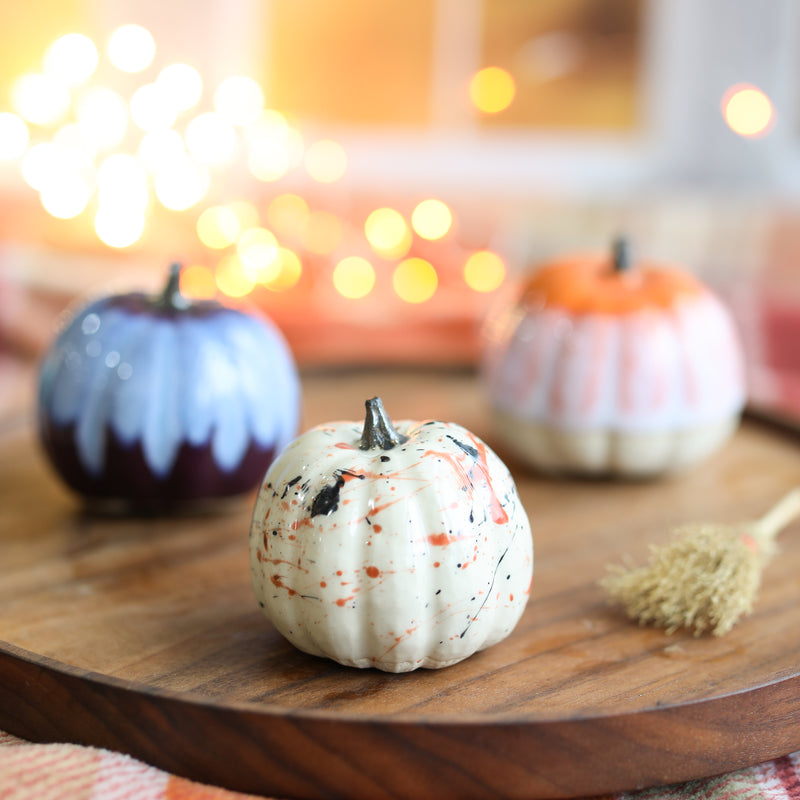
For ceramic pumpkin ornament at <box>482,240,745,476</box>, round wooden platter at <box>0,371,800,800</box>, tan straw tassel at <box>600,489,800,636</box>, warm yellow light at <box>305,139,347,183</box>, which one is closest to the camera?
round wooden platter at <box>0,371,800,800</box>

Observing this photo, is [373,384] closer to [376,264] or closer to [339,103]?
[376,264]

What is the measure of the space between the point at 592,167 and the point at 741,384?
1748 mm

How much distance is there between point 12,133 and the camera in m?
2.23

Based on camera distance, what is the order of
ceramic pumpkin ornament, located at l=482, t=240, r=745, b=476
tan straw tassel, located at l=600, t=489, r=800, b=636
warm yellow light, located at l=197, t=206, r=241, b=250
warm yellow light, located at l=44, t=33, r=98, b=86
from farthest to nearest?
warm yellow light, located at l=197, t=206, r=241, b=250 → warm yellow light, located at l=44, t=33, r=98, b=86 → ceramic pumpkin ornament, located at l=482, t=240, r=745, b=476 → tan straw tassel, located at l=600, t=489, r=800, b=636

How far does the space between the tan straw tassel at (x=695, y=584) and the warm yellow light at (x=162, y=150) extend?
1919 mm

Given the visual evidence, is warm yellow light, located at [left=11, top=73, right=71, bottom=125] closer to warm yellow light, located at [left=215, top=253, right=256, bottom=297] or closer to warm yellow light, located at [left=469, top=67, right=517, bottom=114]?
warm yellow light, located at [left=215, top=253, right=256, bottom=297]

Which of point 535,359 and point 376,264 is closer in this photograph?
point 535,359

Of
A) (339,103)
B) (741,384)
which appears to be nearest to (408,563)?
(741,384)

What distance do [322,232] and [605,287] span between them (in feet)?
5.97

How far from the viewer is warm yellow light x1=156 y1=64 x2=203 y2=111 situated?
2164 mm

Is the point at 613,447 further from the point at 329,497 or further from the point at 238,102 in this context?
the point at 238,102

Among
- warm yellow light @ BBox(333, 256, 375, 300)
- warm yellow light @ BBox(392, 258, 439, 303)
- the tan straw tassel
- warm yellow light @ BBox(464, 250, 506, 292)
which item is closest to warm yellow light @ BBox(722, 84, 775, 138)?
warm yellow light @ BBox(464, 250, 506, 292)

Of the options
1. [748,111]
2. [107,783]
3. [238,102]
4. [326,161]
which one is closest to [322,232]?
[326,161]

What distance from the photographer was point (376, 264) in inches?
99.6
